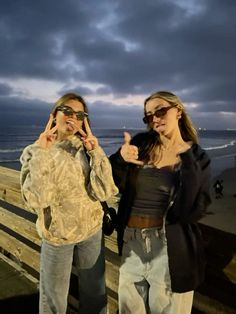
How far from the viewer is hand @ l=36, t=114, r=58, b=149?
2.53 m

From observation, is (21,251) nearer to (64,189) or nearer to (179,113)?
(64,189)

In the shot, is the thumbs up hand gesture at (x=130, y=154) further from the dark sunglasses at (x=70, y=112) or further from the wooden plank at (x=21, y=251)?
the wooden plank at (x=21, y=251)

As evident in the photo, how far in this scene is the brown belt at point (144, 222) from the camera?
2.26m

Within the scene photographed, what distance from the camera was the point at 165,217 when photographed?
2.24m

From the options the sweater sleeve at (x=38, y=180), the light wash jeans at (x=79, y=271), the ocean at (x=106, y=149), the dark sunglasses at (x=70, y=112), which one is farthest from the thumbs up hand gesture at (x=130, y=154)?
the ocean at (x=106, y=149)

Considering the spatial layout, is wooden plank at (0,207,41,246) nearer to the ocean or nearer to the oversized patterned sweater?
the oversized patterned sweater

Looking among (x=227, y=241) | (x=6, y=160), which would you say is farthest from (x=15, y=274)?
(x=6, y=160)

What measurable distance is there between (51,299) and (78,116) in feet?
5.39

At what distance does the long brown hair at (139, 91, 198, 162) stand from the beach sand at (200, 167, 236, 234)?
908 cm

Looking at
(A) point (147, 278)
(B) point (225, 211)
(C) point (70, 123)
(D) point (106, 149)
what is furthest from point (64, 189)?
(D) point (106, 149)

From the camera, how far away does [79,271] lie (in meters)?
→ 2.77

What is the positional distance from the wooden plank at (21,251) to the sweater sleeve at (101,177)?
6.58 ft

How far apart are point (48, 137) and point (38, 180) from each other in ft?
1.33

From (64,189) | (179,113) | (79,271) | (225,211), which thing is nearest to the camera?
(179,113)
